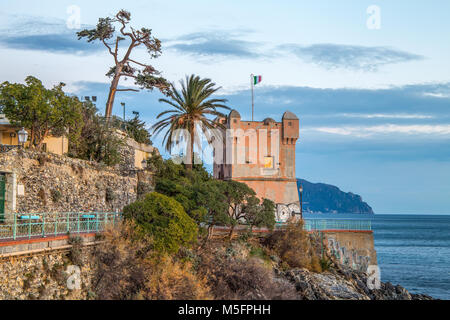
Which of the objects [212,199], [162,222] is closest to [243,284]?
[162,222]

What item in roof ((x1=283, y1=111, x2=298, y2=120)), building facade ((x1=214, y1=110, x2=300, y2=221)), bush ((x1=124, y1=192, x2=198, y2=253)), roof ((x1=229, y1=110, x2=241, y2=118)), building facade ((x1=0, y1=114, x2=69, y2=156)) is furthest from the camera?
roof ((x1=283, y1=111, x2=298, y2=120))

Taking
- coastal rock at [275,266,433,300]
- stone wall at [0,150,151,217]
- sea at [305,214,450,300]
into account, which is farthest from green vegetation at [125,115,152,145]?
sea at [305,214,450,300]

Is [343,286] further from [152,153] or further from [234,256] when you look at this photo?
[152,153]

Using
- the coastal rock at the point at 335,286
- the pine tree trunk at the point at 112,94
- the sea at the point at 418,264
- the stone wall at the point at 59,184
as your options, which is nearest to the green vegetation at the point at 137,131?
the pine tree trunk at the point at 112,94

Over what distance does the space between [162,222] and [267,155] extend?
1062 inches

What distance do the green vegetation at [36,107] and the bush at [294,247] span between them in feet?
44.3

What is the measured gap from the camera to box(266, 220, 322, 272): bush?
105 feet

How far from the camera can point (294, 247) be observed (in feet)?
108

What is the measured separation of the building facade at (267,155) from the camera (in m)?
49.5

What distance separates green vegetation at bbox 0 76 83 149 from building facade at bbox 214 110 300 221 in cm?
2239

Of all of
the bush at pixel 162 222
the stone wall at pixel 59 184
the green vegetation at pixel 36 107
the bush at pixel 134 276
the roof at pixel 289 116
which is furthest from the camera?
the roof at pixel 289 116

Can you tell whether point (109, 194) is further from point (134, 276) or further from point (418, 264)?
point (418, 264)

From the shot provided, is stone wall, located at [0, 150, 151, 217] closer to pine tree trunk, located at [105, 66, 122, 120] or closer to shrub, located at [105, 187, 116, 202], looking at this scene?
shrub, located at [105, 187, 116, 202]

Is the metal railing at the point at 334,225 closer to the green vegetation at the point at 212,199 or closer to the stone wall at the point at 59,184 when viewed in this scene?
the green vegetation at the point at 212,199
